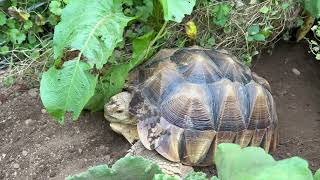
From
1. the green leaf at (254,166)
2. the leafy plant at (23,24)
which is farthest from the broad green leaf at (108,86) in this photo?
the green leaf at (254,166)

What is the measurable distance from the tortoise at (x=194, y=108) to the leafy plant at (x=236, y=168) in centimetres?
91

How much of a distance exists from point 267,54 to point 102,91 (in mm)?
1165

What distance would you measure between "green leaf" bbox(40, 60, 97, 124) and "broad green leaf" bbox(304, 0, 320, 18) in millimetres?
1232

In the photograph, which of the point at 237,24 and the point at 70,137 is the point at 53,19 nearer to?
the point at 70,137

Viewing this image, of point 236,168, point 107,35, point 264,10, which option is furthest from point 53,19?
point 236,168

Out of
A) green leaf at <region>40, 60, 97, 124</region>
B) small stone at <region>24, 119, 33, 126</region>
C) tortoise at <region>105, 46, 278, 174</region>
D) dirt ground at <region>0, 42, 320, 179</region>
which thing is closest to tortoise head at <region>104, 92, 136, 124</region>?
tortoise at <region>105, 46, 278, 174</region>

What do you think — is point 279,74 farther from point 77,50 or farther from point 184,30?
point 77,50

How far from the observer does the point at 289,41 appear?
138 inches

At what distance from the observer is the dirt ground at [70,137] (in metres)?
2.63

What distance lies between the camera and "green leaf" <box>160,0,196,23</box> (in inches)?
93.8

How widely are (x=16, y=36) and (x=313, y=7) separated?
5.08 ft

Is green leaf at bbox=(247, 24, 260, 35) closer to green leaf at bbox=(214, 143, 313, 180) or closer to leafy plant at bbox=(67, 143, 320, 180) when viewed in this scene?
leafy plant at bbox=(67, 143, 320, 180)

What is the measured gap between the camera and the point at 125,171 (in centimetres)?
163

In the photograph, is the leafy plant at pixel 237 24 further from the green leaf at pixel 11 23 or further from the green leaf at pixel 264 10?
the green leaf at pixel 11 23
